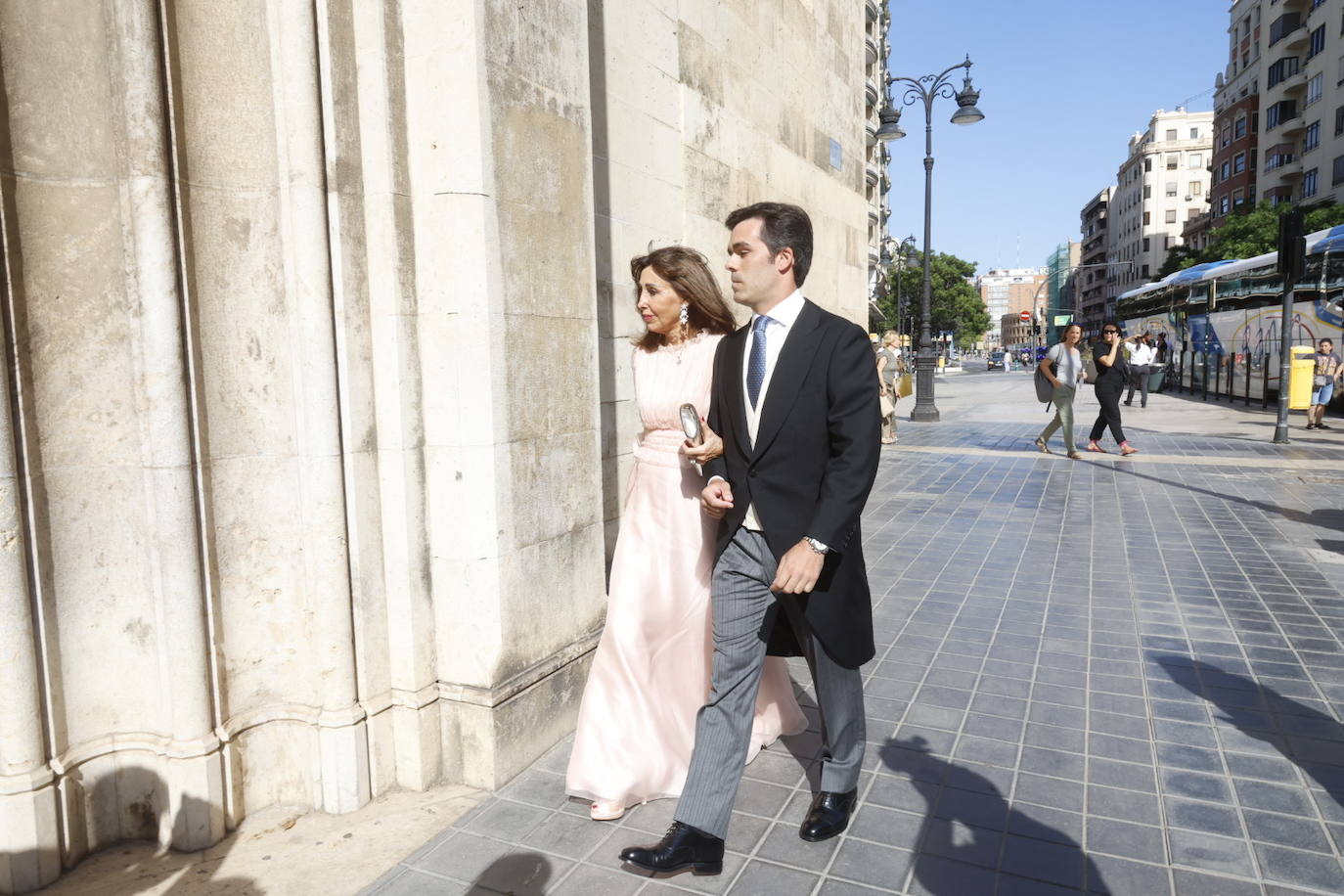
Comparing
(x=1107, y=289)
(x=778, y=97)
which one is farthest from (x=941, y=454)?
(x=1107, y=289)

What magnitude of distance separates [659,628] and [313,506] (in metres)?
1.34

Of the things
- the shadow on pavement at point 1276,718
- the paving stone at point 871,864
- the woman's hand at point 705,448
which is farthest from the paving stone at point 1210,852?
the woman's hand at point 705,448

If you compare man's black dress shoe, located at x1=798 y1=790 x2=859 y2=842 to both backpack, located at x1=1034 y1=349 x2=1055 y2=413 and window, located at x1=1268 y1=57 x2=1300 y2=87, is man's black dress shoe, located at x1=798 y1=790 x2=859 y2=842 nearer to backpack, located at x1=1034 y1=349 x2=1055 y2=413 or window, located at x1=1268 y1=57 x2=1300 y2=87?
backpack, located at x1=1034 y1=349 x2=1055 y2=413

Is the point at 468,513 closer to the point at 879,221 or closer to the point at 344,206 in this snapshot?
the point at 344,206

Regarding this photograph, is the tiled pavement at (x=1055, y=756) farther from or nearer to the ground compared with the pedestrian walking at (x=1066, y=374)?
nearer to the ground

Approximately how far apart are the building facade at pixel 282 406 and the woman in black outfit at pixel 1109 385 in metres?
11.1

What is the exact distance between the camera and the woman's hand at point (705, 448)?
2.81 m

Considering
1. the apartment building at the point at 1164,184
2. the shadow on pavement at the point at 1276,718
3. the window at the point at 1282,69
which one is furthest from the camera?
the apartment building at the point at 1164,184

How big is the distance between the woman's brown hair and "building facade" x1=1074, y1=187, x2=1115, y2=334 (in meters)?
123

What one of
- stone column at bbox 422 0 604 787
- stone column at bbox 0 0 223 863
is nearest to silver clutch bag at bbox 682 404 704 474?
stone column at bbox 422 0 604 787

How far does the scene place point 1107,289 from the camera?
116m

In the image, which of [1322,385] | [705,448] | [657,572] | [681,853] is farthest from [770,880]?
[1322,385]

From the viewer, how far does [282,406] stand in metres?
3.11

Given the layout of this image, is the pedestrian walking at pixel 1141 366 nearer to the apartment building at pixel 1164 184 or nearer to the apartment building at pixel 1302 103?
the apartment building at pixel 1302 103
